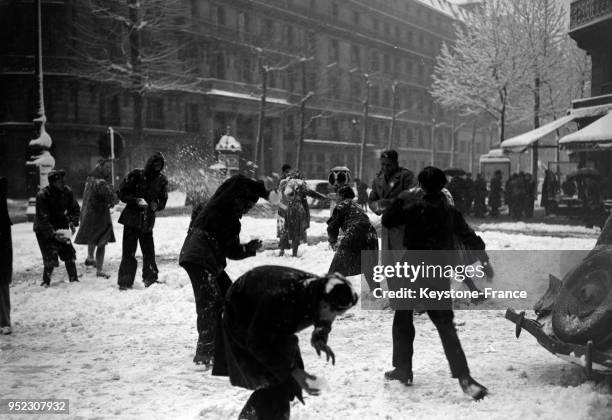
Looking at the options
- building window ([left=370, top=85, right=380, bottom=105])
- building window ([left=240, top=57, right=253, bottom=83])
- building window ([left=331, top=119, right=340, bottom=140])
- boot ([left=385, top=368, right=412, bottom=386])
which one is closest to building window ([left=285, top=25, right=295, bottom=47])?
building window ([left=240, top=57, right=253, bottom=83])

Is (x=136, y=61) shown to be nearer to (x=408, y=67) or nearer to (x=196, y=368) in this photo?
(x=196, y=368)

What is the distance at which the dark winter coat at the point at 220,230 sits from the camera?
181 inches

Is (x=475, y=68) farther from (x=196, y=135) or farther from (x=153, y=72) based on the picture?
(x=196, y=135)

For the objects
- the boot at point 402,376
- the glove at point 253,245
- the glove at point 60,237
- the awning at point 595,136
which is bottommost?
the boot at point 402,376

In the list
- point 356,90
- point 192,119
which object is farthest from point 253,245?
point 356,90

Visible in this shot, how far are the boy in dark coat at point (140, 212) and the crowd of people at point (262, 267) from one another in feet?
0.05

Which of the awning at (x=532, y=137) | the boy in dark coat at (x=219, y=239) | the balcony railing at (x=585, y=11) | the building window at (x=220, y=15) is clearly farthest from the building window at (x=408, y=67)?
the boy in dark coat at (x=219, y=239)

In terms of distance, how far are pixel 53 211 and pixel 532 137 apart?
1044cm

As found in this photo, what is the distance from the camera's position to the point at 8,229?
6316 mm

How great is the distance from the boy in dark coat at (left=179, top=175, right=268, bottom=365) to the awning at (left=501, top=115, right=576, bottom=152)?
9.13 meters

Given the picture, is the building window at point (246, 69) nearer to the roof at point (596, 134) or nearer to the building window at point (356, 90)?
the building window at point (356, 90)

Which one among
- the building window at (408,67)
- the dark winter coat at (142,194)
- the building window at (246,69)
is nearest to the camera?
the dark winter coat at (142,194)

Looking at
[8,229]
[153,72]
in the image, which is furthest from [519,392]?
[153,72]

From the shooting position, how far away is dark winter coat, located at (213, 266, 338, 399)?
2.83m
